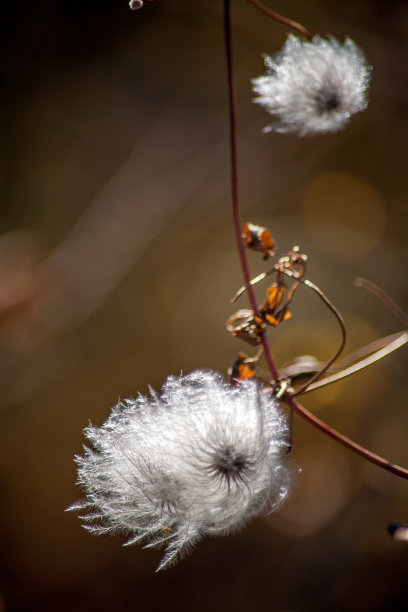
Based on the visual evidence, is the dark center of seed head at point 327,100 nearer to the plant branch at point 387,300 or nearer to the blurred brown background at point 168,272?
the plant branch at point 387,300

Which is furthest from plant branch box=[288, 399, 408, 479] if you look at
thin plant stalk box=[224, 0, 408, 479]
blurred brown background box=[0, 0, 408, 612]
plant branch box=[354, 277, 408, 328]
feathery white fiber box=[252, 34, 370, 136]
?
blurred brown background box=[0, 0, 408, 612]

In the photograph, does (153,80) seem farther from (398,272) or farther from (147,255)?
(398,272)

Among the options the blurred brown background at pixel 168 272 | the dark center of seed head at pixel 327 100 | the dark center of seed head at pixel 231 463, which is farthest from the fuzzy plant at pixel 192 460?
the blurred brown background at pixel 168 272

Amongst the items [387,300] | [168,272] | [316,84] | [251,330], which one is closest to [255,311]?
[251,330]

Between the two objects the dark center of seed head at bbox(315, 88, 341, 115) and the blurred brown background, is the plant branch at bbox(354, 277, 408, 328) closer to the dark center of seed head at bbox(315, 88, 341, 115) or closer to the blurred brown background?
the dark center of seed head at bbox(315, 88, 341, 115)

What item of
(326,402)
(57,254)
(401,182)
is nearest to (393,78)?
(401,182)

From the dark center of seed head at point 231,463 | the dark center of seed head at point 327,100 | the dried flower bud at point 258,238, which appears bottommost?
the dark center of seed head at point 231,463
